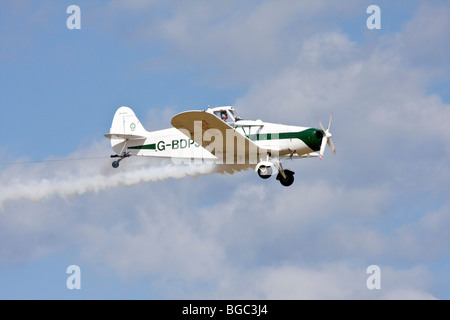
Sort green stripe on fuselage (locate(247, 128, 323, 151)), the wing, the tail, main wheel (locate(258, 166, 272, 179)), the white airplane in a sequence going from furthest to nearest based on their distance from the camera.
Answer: the tail < green stripe on fuselage (locate(247, 128, 323, 151)) < main wheel (locate(258, 166, 272, 179)) < the white airplane < the wing

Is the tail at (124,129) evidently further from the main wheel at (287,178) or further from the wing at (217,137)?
the main wheel at (287,178)

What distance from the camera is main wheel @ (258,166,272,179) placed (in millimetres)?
29078

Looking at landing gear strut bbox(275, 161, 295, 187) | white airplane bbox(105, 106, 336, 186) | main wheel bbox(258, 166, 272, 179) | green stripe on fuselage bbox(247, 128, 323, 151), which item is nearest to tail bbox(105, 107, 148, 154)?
white airplane bbox(105, 106, 336, 186)

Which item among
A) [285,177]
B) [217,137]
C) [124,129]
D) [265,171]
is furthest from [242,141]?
[124,129]

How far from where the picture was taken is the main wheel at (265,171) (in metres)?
29.1

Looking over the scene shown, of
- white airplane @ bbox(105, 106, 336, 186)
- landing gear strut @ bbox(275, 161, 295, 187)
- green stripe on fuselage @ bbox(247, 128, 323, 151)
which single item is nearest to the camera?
white airplane @ bbox(105, 106, 336, 186)

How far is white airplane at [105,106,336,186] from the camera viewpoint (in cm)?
2862

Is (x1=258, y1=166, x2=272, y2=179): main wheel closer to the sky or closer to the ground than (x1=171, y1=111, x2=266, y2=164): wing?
closer to the ground

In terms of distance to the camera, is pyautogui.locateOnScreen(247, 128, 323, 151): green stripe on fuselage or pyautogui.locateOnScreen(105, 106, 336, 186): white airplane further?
pyautogui.locateOnScreen(247, 128, 323, 151): green stripe on fuselage

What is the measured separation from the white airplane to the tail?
2.08 meters

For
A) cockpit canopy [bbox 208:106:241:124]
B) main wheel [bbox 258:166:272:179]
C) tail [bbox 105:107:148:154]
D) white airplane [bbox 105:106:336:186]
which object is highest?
tail [bbox 105:107:148:154]

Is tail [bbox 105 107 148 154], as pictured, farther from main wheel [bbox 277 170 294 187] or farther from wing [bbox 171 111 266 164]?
main wheel [bbox 277 170 294 187]

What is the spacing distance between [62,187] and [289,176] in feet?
27.9

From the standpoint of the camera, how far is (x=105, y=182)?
33.0 metres
